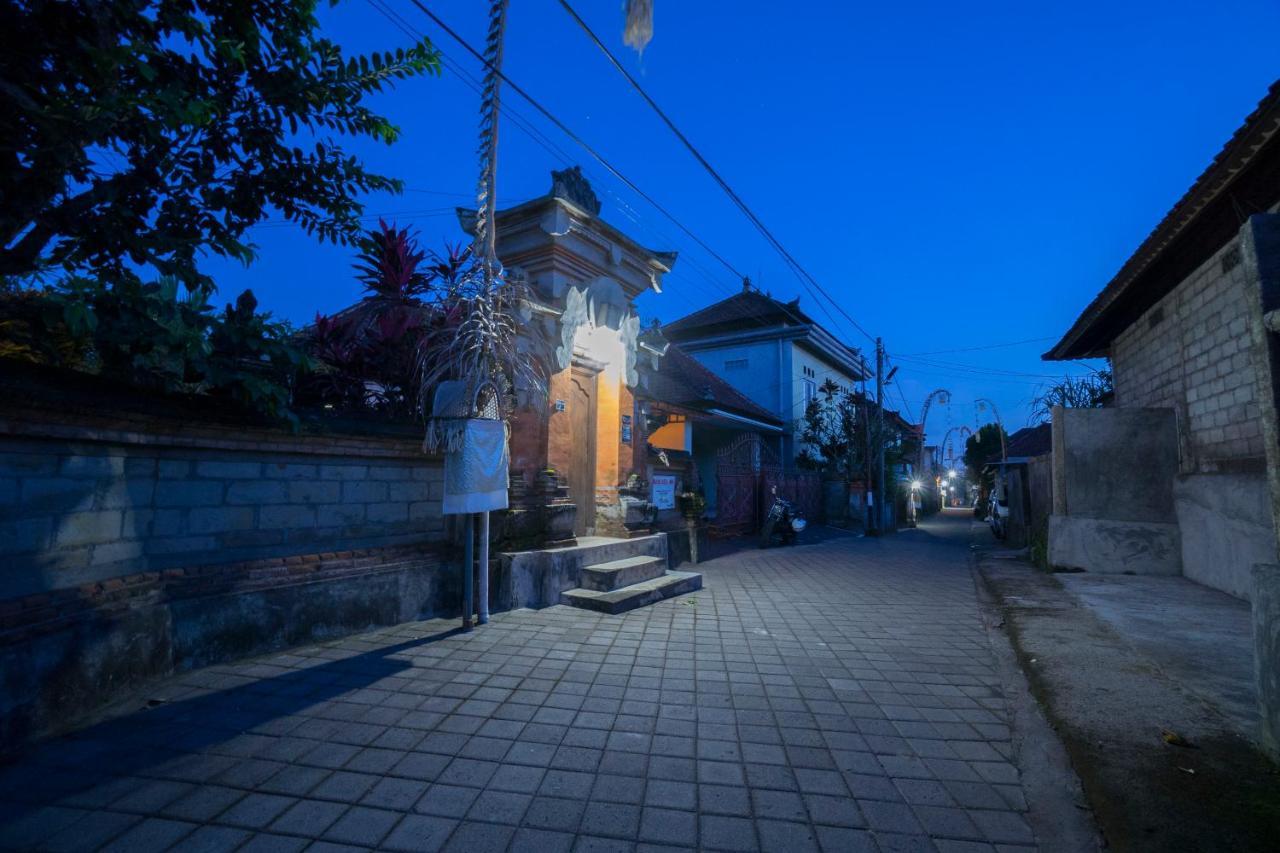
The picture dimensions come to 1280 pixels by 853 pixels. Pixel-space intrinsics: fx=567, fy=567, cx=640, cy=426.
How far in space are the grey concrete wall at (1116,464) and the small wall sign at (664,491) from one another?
6.05 m

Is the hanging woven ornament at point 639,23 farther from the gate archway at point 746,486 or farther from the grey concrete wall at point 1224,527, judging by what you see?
the gate archway at point 746,486

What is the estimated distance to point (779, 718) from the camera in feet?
11.2

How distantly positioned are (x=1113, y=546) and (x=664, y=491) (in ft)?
22.1

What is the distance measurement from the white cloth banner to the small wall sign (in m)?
4.81

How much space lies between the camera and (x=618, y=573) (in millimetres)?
6641

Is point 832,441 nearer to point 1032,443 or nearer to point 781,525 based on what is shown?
point 781,525

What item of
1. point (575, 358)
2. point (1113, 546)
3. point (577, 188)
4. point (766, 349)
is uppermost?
point (766, 349)

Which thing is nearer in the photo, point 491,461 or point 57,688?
point 57,688

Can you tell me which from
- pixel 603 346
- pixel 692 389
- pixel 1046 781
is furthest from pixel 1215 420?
pixel 692 389

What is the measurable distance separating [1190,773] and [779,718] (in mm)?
1840

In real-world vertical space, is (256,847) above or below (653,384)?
below

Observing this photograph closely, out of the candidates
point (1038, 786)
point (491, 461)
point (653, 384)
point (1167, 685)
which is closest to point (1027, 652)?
point (1167, 685)

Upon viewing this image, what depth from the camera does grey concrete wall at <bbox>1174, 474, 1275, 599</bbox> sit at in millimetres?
5926

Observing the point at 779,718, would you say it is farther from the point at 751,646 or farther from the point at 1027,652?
the point at 1027,652
